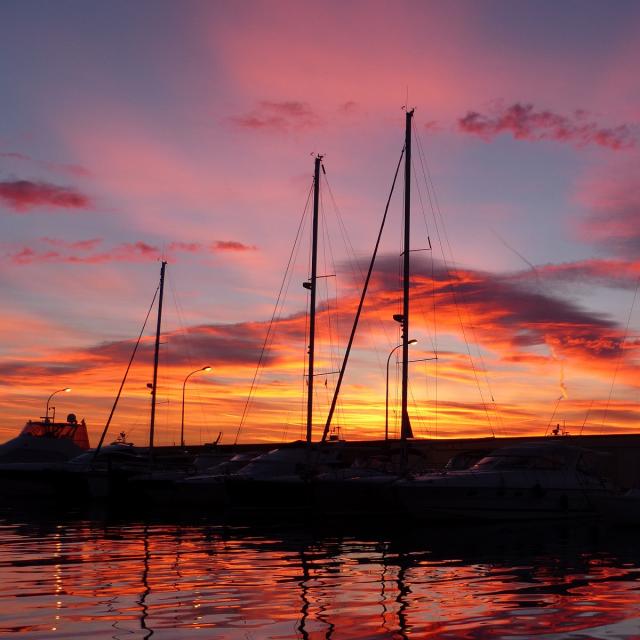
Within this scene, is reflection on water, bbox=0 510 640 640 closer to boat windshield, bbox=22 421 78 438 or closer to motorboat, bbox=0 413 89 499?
motorboat, bbox=0 413 89 499

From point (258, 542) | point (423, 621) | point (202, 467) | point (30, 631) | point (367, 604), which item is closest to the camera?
point (30, 631)

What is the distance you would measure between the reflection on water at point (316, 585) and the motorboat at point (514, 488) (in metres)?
3.43

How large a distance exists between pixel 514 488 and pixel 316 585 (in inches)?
822

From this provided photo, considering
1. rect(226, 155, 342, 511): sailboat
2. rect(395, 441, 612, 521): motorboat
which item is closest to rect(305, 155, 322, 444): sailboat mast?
rect(226, 155, 342, 511): sailboat

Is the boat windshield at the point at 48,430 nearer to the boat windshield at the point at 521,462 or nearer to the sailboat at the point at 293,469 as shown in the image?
the sailboat at the point at 293,469

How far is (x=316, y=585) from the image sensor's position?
19.6 meters

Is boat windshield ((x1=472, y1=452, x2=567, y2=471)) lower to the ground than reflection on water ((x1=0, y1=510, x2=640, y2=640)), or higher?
higher

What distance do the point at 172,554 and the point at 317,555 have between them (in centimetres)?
412

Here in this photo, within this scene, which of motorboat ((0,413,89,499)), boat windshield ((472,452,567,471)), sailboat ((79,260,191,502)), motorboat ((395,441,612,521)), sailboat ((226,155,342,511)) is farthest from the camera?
motorboat ((0,413,89,499))

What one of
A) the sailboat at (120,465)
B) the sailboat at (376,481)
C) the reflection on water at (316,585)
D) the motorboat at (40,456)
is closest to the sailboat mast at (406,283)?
the sailboat at (376,481)

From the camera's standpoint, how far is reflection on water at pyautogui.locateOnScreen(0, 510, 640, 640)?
47.8 feet

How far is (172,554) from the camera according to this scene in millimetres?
26094

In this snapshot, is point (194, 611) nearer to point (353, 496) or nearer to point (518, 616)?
point (518, 616)

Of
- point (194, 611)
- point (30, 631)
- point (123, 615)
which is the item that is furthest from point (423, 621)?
point (30, 631)
